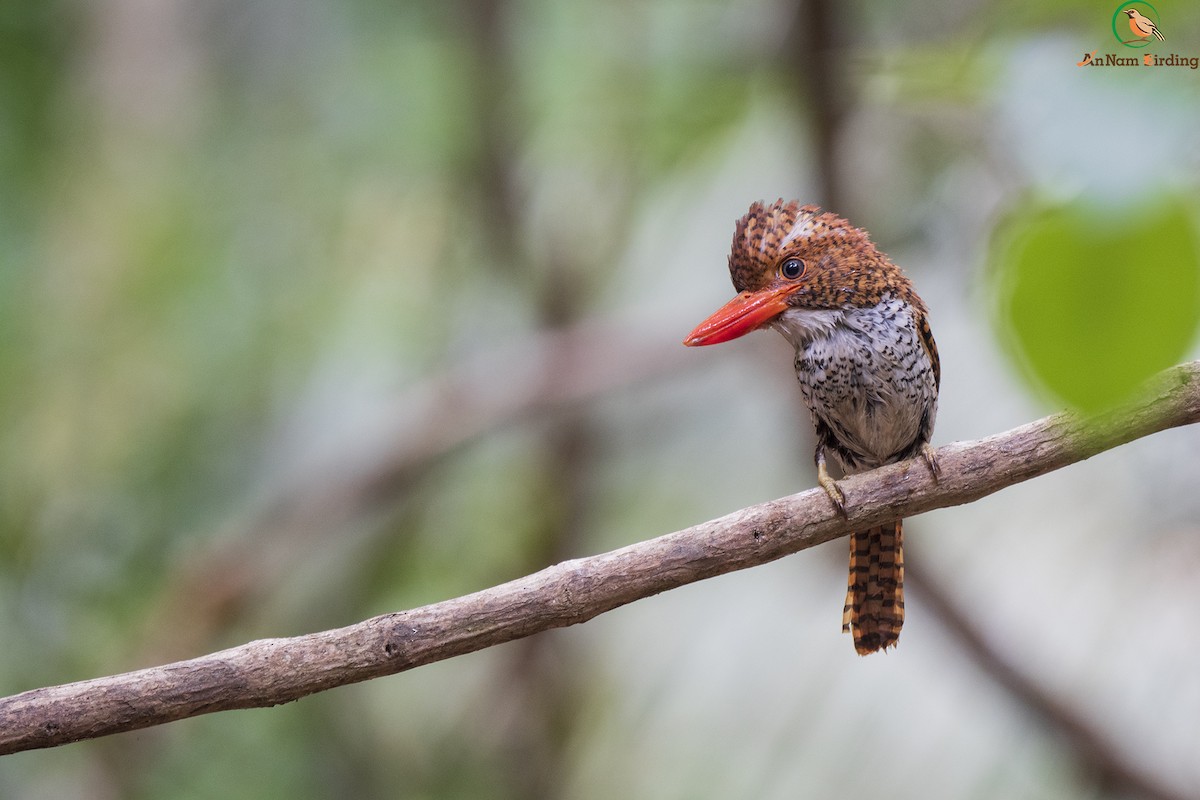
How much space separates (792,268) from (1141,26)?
1.30 meters

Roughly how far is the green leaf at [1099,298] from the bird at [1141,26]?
0.92ft

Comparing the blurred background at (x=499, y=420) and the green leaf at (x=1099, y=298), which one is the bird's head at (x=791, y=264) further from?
the green leaf at (x=1099, y=298)

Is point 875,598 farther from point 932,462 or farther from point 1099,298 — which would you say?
point 1099,298

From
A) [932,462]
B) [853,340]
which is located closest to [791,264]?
[853,340]

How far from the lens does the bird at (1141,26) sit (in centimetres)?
70

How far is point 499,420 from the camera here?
4348 millimetres

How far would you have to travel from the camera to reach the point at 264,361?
5.01 meters

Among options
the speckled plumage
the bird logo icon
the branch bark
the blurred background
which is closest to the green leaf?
the bird logo icon

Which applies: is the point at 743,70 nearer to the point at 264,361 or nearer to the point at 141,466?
the point at 264,361

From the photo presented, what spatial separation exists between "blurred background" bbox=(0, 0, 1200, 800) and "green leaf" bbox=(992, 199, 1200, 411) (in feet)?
9.19

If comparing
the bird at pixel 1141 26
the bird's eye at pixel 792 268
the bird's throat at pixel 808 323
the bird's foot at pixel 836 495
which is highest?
the bird at pixel 1141 26

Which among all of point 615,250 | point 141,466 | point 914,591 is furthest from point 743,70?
point 141,466

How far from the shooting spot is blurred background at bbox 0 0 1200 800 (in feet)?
12.9

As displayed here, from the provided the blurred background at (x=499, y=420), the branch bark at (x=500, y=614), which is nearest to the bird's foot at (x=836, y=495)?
the branch bark at (x=500, y=614)
